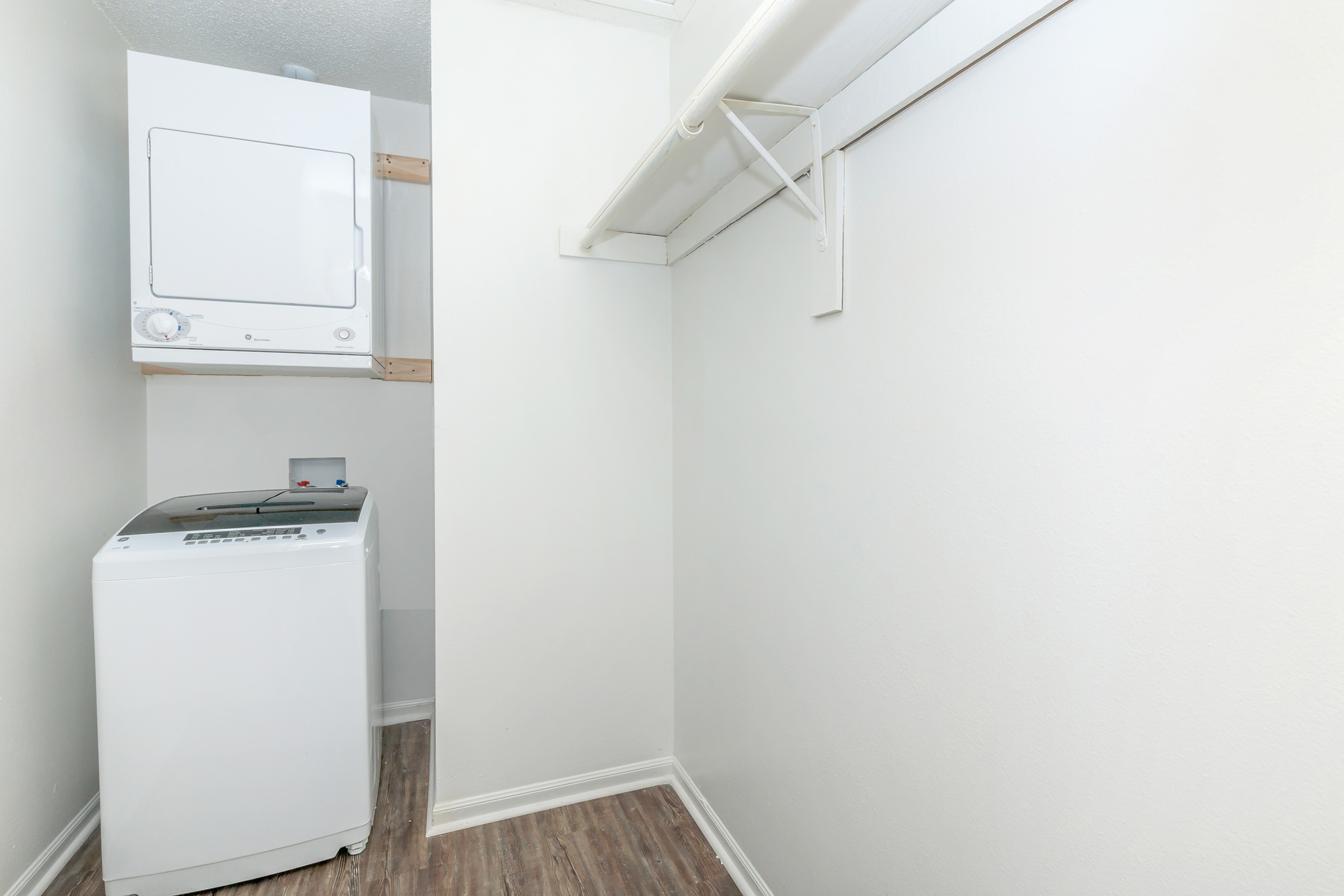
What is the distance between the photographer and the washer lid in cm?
165

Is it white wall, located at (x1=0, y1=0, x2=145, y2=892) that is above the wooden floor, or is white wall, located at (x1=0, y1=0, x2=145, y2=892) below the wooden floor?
above

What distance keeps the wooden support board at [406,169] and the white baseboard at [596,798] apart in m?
2.24

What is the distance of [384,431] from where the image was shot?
2.45m

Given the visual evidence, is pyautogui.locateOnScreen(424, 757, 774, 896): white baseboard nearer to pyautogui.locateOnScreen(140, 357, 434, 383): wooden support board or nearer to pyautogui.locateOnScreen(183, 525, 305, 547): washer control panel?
pyautogui.locateOnScreen(183, 525, 305, 547): washer control panel

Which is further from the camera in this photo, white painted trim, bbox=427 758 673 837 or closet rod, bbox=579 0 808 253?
white painted trim, bbox=427 758 673 837

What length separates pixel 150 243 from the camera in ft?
5.56

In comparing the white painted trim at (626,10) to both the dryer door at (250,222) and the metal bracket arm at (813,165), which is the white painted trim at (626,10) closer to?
the dryer door at (250,222)

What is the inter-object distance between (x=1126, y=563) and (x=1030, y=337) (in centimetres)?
32

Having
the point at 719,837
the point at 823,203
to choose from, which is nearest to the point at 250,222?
the point at 823,203

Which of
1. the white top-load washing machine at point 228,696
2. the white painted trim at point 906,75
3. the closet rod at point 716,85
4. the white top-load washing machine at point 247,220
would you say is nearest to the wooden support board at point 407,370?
the white top-load washing machine at point 247,220

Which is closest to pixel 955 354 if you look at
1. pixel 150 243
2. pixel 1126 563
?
pixel 1126 563

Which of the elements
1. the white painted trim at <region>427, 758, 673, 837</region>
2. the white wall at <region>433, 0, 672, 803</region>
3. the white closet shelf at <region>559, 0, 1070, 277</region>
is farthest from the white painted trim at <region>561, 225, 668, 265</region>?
the white painted trim at <region>427, 758, 673, 837</region>

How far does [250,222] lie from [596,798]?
2072 mm

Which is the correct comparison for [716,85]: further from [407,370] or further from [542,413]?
[407,370]
